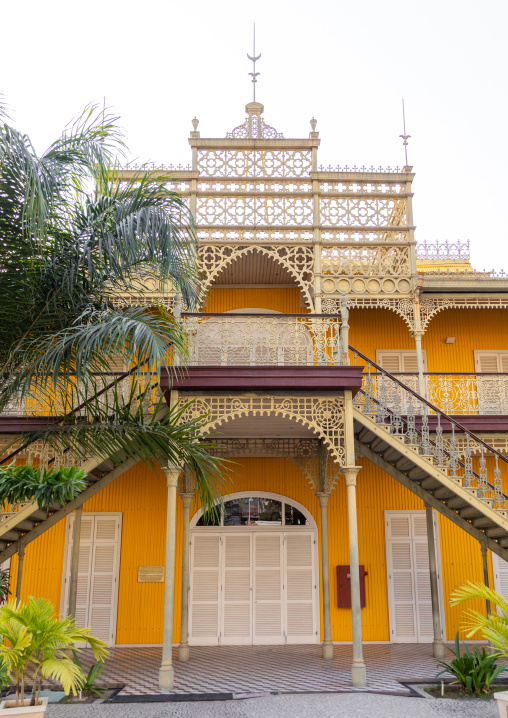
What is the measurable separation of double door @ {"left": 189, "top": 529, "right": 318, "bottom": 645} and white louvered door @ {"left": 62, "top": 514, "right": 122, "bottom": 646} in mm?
1462

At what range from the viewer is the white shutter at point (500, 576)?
475 inches

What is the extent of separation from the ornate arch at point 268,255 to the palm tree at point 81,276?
3547 millimetres

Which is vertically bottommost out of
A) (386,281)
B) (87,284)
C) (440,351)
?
(87,284)

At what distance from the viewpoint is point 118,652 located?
10.9 m

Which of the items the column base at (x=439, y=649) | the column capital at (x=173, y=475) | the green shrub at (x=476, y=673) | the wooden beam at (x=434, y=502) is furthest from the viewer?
the column base at (x=439, y=649)

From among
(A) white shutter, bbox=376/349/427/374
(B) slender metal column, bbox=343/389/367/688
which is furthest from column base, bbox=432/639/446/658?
(A) white shutter, bbox=376/349/427/374

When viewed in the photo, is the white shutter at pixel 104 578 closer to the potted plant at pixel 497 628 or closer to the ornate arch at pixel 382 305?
the ornate arch at pixel 382 305

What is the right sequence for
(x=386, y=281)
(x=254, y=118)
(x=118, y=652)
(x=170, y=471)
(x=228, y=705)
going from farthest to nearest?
(x=254, y=118)
(x=386, y=281)
(x=118, y=652)
(x=170, y=471)
(x=228, y=705)

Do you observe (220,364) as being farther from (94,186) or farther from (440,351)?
(440,351)

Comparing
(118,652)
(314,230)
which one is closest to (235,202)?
(314,230)

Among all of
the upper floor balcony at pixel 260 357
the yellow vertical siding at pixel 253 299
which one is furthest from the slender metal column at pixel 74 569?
the yellow vertical siding at pixel 253 299

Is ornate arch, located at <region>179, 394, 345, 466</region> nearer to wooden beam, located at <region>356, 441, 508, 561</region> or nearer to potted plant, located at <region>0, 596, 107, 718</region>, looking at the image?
wooden beam, located at <region>356, 441, 508, 561</region>

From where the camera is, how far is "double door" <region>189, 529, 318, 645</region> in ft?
38.4

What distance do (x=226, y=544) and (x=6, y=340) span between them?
6461 mm
